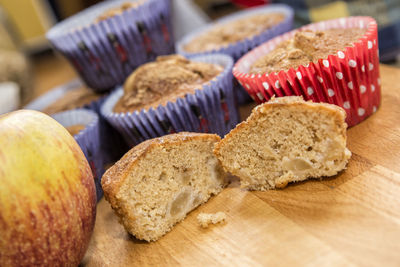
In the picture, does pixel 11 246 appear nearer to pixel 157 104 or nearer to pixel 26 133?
pixel 26 133

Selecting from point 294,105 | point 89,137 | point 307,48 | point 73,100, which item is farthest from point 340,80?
point 73,100

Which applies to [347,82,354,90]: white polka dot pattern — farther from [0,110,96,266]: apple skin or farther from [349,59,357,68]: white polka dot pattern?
[0,110,96,266]: apple skin

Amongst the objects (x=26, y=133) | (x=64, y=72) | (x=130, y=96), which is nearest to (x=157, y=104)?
(x=130, y=96)

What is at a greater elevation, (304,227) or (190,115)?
(190,115)

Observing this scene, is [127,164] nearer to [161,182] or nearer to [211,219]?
[161,182]

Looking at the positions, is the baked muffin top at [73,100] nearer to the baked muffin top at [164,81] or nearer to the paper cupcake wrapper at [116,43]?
the paper cupcake wrapper at [116,43]

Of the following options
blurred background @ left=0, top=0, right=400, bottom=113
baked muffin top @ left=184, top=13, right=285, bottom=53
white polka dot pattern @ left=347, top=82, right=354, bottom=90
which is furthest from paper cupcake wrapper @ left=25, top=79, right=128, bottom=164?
blurred background @ left=0, top=0, right=400, bottom=113

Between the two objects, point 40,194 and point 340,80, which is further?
point 340,80
